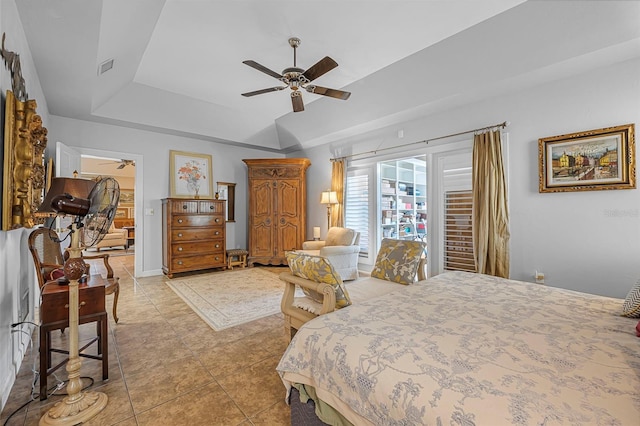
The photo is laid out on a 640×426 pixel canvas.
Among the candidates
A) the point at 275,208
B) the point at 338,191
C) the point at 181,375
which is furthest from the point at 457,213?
the point at 181,375

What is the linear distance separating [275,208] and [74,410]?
4.48 m

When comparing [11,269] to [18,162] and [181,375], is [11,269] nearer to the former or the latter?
[18,162]

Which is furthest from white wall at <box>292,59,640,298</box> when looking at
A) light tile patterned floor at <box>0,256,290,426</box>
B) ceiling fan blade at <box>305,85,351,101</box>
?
light tile patterned floor at <box>0,256,290,426</box>

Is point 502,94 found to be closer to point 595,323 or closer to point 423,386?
point 595,323

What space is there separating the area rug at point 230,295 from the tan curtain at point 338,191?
1.59m

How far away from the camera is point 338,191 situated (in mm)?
5395

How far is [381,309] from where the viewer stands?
1.60 meters

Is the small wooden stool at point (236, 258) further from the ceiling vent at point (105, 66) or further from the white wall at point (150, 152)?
the ceiling vent at point (105, 66)

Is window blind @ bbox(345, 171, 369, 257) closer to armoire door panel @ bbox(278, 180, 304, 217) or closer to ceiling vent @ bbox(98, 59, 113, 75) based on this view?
armoire door panel @ bbox(278, 180, 304, 217)

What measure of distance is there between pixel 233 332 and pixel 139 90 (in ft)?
12.9

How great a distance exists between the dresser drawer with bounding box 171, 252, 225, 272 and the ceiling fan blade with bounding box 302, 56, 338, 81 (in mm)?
3831

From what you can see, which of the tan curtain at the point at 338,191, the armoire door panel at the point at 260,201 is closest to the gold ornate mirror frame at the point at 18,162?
the armoire door panel at the point at 260,201

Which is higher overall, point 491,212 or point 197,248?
point 491,212

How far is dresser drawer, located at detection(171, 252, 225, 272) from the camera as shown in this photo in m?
4.88
